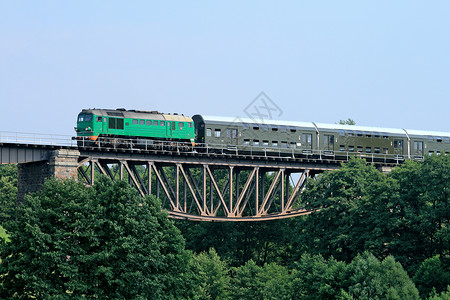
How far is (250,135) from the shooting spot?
3162 inches

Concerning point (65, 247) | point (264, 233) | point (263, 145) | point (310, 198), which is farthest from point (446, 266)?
point (264, 233)

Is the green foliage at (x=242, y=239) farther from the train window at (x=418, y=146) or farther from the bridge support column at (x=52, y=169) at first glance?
the bridge support column at (x=52, y=169)

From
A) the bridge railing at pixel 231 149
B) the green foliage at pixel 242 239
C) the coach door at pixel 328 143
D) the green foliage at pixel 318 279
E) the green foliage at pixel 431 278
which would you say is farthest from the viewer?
the green foliage at pixel 242 239

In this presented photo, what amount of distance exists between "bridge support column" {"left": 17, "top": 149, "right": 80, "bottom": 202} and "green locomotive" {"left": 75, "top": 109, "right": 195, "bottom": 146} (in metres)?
3.35

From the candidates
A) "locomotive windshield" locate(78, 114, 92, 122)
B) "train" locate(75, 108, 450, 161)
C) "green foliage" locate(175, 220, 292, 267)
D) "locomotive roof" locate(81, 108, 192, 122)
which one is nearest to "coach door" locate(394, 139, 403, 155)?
"train" locate(75, 108, 450, 161)

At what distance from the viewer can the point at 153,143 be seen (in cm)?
7469

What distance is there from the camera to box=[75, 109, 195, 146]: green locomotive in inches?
2817

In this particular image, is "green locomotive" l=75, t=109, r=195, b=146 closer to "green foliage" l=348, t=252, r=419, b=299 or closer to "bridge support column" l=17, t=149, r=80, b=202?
"bridge support column" l=17, t=149, r=80, b=202

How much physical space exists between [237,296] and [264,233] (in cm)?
1771

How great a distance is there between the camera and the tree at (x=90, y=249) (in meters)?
49.3

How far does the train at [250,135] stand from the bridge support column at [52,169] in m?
2.44

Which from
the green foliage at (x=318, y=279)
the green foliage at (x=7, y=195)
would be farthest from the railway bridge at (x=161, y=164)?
the green foliage at (x=7, y=195)

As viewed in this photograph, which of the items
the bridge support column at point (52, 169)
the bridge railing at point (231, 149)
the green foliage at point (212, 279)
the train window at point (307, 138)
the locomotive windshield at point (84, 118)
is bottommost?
the green foliage at point (212, 279)

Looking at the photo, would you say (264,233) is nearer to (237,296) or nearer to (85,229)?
(237,296)
